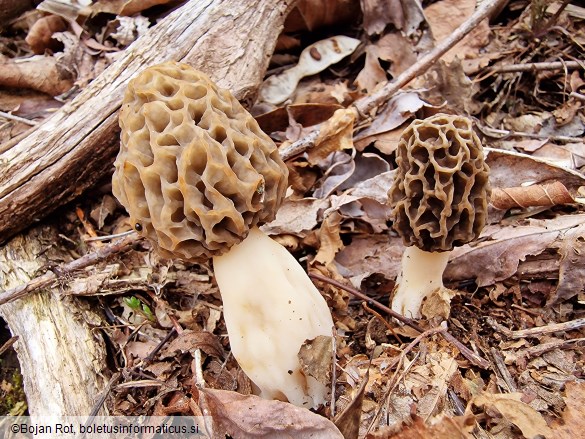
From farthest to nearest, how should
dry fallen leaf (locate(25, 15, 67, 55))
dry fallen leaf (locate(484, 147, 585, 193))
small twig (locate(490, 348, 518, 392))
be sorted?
dry fallen leaf (locate(25, 15, 67, 55))
dry fallen leaf (locate(484, 147, 585, 193))
small twig (locate(490, 348, 518, 392))

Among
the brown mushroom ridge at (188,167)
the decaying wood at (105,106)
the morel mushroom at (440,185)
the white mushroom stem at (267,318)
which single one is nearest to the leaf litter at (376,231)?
the white mushroom stem at (267,318)

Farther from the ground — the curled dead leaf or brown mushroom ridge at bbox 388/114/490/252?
brown mushroom ridge at bbox 388/114/490/252

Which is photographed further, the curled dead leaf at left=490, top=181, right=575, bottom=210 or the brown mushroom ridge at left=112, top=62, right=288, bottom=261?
the curled dead leaf at left=490, top=181, right=575, bottom=210

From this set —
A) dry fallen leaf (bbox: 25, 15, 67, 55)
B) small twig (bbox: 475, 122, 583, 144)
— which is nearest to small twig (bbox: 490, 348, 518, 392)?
small twig (bbox: 475, 122, 583, 144)

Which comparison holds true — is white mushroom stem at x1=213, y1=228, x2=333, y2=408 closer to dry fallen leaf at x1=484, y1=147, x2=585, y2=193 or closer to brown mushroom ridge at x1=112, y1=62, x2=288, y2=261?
brown mushroom ridge at x1=112, y1=62, x2=288, y2=261

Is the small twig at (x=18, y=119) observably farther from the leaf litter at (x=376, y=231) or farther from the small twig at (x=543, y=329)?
the small twig at (x=543, y=329)

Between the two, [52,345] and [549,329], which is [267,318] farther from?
[549,329]
